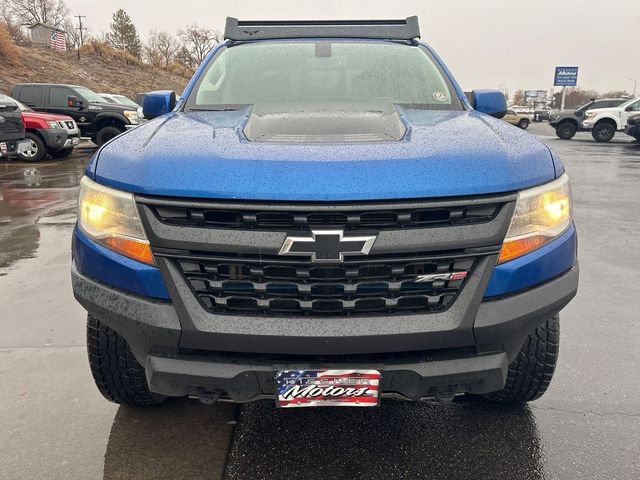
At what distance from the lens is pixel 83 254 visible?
6.04 ft

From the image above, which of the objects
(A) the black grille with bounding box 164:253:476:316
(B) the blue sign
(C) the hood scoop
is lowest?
(A) the black grille with bounding box 164:253:476:316

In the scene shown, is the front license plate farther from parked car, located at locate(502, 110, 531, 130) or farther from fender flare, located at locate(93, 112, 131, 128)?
parked car, located at locate(502, 110, 531, 130)

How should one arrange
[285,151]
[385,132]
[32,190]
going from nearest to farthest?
1. [285,151]
2. [385,132]
3. [32,190]

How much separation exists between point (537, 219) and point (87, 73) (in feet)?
135

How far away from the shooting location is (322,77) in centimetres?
293

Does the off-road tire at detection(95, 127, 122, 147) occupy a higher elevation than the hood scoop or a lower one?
lower

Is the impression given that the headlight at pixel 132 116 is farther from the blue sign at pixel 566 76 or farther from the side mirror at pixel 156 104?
the blue sign at pixel 566 76

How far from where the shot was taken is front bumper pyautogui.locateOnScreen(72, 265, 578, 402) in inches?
64.6

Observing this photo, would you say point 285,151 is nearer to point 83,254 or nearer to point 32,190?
point 83,254

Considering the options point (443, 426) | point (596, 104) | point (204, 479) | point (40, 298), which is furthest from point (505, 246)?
point (596, 104)

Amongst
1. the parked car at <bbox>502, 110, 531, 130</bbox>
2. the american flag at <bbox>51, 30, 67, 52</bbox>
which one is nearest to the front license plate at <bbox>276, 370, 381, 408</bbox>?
the parked car at <bbox>502, 110, 531, 130</bbox>

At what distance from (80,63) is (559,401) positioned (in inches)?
1724

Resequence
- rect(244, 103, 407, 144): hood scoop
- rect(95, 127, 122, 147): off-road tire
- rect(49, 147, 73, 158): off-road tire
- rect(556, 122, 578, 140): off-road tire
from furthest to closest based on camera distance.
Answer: rect(556, 122, 578, 140): off-road tire → rect(95, 127, 122, 147): off-road tire → rect(49, 147, 73, 158): off-road tire → rect(244, 103, 407, 144): hood scoop

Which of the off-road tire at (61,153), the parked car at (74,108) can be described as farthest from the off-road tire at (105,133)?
the off-road tire at (61,153)
